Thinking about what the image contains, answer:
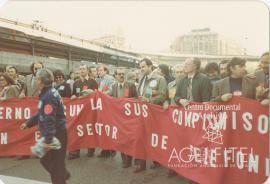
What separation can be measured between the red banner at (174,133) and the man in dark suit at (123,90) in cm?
6

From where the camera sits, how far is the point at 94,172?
3.42 m

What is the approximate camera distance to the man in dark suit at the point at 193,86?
3.11 meters

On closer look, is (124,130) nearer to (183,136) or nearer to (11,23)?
(183,136)

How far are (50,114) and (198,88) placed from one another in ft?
4.33

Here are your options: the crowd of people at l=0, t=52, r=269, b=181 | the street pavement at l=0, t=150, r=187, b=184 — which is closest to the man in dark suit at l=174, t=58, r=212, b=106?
the crowd of people at l=0, t=52, r=269, b=181

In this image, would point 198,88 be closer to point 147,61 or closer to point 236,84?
point 236,84

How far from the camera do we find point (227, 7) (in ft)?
9.76

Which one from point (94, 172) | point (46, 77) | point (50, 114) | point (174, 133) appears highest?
point (46, 77)

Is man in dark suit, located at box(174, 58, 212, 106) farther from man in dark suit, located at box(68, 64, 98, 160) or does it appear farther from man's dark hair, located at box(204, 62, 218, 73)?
man in dark suit, located at box(68, 64, 98, 160)

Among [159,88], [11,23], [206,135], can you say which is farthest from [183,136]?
[11,23]

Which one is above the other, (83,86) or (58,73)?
(58,73)

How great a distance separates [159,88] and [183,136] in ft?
1.81

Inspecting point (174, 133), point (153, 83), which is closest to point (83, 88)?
point (153, 83)

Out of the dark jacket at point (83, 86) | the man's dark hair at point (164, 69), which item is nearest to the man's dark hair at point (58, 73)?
the dark jacket at point (83, 86)
